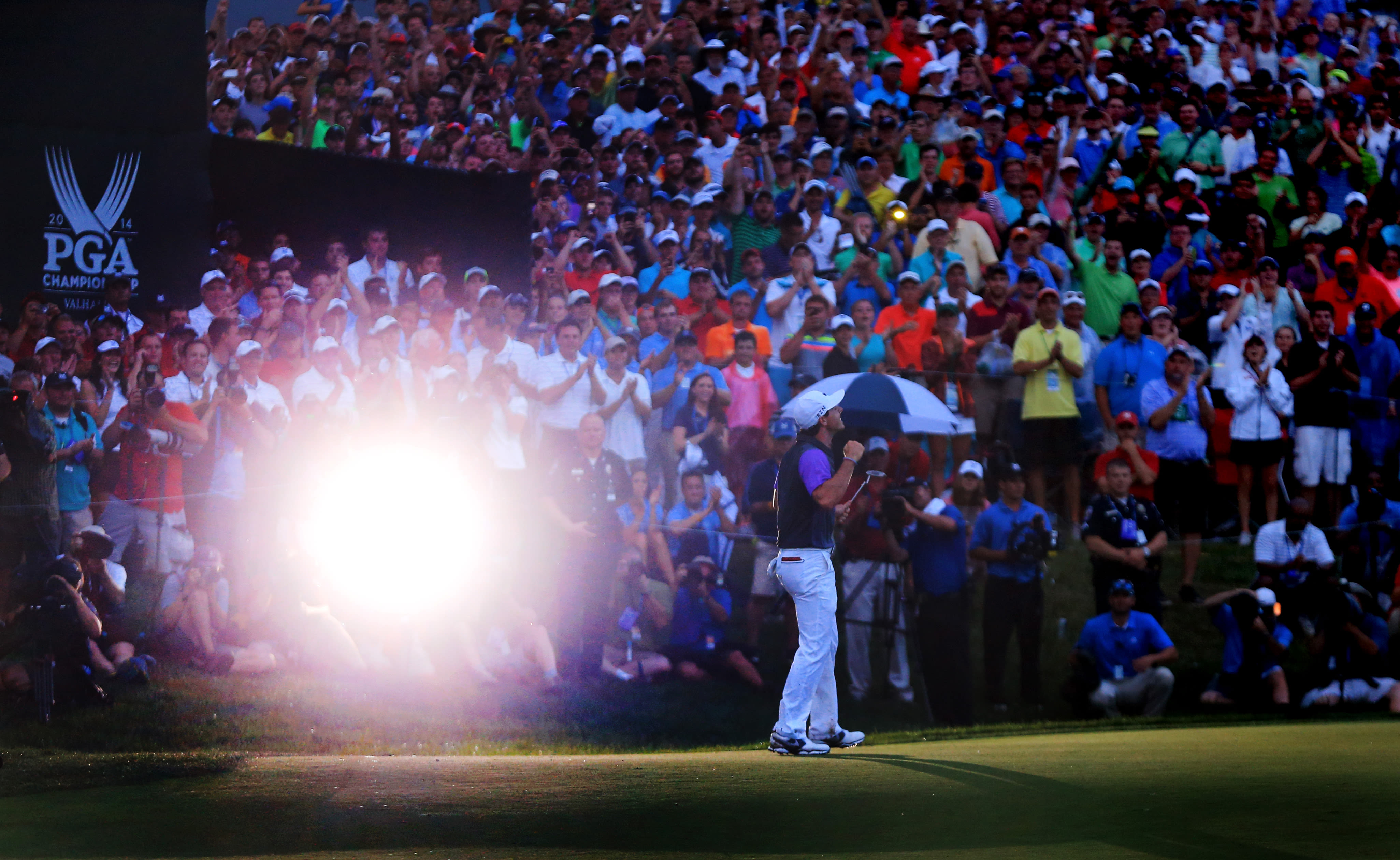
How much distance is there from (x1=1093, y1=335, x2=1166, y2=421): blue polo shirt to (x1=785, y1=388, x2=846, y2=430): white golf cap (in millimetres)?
5356

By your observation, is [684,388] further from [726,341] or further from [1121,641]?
[1121,641]

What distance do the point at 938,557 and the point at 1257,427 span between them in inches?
136

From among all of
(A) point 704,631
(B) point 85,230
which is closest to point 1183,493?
(A) point 704,631

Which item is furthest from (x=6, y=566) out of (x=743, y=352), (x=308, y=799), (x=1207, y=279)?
(x=1207, y=279)

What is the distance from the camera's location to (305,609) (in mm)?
10391

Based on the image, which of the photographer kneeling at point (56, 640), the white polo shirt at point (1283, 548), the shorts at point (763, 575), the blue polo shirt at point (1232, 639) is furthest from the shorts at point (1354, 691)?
the photographer kneeling at point (56, 640)

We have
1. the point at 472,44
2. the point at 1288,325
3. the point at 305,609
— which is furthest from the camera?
the point at 472,44

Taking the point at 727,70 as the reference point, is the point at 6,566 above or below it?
below

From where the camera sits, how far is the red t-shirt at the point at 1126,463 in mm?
12188

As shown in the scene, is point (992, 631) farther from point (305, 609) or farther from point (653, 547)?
point (305, 609)

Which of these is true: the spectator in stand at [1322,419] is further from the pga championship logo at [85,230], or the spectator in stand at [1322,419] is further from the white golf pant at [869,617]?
the pga championship logo at [85,230]

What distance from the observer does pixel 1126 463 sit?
480 inches

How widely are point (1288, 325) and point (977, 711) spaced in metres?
5.87

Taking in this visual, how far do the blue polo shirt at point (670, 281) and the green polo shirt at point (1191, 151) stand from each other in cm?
718
